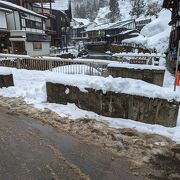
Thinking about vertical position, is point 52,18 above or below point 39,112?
above

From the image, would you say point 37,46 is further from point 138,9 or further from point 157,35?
point 138,9

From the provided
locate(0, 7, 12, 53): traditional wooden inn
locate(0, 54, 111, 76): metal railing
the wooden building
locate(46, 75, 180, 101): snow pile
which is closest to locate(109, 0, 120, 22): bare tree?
the wooden building

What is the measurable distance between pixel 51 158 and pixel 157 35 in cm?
4209

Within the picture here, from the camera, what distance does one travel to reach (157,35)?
4222 cm

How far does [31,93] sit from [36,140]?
341 cm

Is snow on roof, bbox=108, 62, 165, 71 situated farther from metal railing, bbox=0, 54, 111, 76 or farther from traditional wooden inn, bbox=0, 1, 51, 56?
traditional wooden inn, bbox=0, 1, 51, 56

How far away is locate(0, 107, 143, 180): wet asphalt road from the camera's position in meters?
3.74

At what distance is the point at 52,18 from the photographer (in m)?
48.8

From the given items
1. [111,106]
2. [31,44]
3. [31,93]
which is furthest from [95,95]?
[31,44]

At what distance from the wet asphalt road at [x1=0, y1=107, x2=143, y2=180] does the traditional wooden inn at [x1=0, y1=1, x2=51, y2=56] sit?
24602mm

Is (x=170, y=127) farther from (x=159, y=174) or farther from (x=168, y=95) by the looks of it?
(x=159, y=174)

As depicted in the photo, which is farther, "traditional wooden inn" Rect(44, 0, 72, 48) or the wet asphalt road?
"traditional wooden inn" Rect(44, 0, 72, 48)

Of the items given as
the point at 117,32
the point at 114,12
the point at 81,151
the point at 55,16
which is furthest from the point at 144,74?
the point at 114,12

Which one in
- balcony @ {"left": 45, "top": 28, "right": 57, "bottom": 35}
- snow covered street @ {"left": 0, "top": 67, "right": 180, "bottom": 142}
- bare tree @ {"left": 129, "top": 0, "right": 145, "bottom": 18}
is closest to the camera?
snow covered street @ {"left": 0, "top": 67, "right": 180, "bottom": 142}
